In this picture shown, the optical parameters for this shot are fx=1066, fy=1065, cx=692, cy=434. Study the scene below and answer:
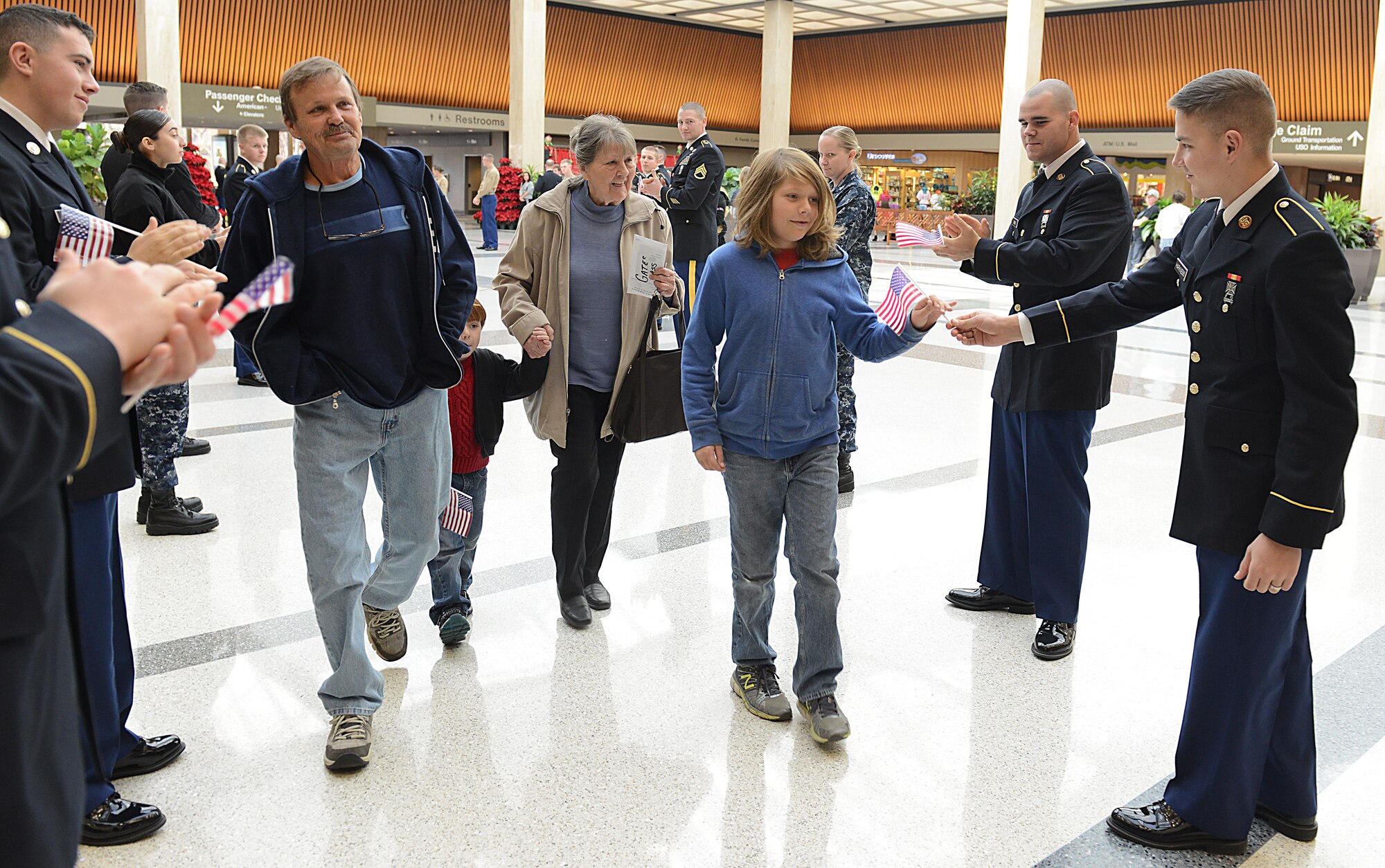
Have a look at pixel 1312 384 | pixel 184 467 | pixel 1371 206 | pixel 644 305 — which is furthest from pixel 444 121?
pixel 1312 384

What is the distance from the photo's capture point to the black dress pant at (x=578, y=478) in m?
3.34

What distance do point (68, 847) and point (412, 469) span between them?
5.07 feet

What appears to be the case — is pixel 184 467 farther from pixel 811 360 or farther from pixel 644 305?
pixel 811 360

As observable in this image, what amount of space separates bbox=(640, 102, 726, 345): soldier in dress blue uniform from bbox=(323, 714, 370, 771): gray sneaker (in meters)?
5.01

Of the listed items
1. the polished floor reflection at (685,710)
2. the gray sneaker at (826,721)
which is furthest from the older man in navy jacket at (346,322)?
the gray sneaker at (826,721)

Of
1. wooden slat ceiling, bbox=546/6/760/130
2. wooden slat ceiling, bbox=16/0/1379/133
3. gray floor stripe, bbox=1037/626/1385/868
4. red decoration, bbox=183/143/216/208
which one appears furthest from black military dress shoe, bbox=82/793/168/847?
wooden slat ceiling, bbox=546/6/760/130

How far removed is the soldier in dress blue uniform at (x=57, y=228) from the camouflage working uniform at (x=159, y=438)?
202 centimetres

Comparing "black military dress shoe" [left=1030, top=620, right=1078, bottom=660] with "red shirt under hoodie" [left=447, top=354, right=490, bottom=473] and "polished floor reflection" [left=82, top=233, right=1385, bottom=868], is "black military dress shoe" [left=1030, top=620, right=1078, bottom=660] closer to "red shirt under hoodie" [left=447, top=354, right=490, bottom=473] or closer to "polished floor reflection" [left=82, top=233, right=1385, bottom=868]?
"polished floor reflection" [left=82, top=233, right=1385, bottom=868]

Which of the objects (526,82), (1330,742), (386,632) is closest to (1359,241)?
(526,82)

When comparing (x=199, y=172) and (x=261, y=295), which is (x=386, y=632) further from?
(x=199, y=172)

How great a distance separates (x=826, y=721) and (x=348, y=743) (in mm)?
1160

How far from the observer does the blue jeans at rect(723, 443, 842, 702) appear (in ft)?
8.89

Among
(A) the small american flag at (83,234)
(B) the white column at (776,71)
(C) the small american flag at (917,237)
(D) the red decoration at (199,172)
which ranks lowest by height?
(A) the small american flag at (83,234)

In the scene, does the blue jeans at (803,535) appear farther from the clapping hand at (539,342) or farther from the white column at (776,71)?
the white column at (776,71)
